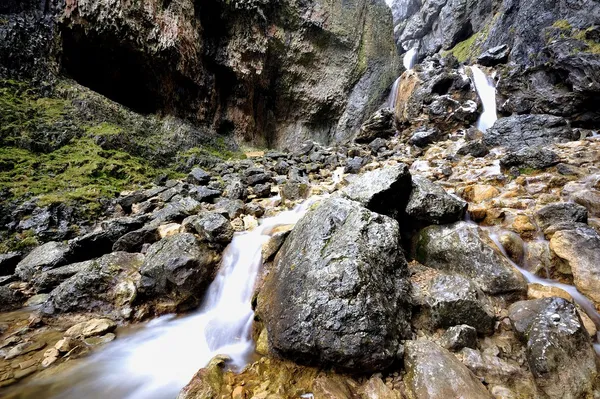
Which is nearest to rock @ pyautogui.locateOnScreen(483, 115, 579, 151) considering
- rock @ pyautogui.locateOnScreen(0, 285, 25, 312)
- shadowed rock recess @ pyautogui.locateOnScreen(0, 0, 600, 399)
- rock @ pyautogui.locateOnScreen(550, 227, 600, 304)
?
shadowed rock recess @ pyautogui.locateOnScreen(0, 0, 600, 399)

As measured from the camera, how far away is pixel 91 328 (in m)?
4.01

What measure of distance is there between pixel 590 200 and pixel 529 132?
6527 millimetres

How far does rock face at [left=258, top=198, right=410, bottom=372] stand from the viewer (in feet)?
8.55

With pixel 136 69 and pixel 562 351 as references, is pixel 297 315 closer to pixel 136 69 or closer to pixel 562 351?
pixel 562 351

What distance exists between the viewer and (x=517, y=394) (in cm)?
234

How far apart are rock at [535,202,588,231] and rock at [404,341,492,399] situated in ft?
9.60

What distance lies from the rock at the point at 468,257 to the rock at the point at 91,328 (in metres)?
4.87

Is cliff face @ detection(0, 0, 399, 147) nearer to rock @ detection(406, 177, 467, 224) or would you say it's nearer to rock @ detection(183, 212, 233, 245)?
rock @ detection(183, 212, 233, 245)

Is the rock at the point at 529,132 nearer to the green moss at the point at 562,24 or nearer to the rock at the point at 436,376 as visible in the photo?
the rock at the point at 436,376

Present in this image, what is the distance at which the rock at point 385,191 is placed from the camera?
4.28 metres

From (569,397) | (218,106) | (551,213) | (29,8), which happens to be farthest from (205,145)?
(569,397)

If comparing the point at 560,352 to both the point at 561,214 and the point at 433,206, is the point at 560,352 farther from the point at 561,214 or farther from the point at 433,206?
the point at 561,214

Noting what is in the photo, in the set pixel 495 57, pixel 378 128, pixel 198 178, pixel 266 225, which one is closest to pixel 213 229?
pixel 266 225

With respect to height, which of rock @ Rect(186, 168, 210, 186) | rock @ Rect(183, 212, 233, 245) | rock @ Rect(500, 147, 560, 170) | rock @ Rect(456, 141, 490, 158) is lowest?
rock @ Rect(183, 212, 233, 245)
